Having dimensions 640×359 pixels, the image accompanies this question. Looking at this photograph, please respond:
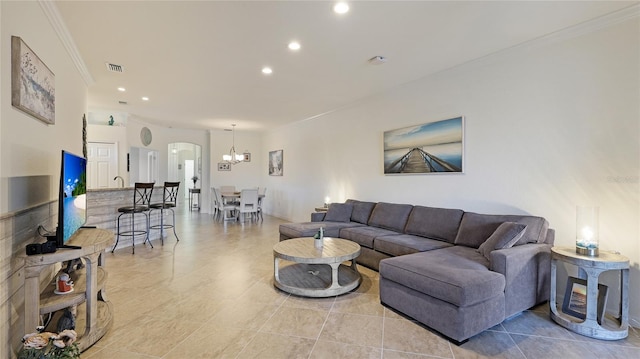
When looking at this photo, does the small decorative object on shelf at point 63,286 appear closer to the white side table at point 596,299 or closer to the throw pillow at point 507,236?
the throw pillow at point 507,236

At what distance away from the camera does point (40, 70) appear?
229 cm

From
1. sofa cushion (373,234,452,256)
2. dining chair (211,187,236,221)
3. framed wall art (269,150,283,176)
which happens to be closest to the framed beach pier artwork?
sofa cushion (373,234,452,256)

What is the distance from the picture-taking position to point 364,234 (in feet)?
12.9

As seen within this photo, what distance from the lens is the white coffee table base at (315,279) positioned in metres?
3.00

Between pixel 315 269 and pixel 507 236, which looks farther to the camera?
pixel 315 269

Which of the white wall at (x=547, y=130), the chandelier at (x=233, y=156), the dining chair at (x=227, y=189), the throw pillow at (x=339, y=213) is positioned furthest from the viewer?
the dining chair at (x=227, y=189)

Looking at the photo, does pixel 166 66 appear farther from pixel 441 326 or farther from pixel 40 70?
pixel 441 326

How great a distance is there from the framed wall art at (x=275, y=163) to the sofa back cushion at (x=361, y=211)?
4.01m

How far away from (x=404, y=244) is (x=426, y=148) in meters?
1.53

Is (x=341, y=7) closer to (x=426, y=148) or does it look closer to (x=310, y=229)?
(x=426, y=148)

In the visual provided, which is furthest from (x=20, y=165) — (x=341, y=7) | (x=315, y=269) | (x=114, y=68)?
(x=315, y=269)

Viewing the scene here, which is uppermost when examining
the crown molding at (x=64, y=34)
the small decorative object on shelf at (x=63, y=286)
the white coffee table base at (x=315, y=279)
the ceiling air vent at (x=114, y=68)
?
the ceiling air vent at (x=114, y=68)

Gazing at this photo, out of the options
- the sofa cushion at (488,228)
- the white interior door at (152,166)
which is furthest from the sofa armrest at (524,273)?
the white interior door at (152,166)

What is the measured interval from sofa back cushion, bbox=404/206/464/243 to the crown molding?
4348 mm
